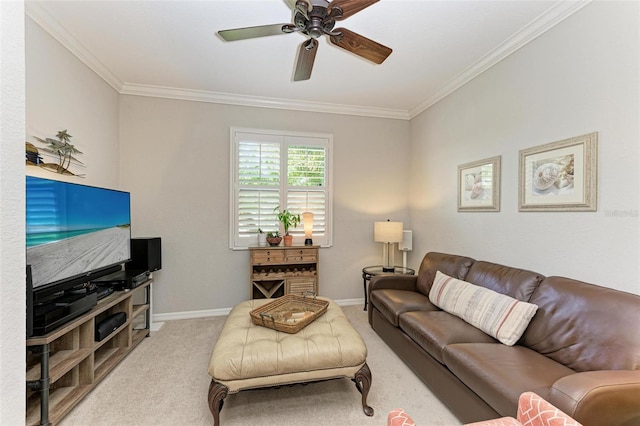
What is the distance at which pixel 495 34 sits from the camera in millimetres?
2416

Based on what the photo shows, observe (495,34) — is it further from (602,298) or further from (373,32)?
(602,298)

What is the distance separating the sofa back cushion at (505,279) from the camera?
2.09 meters

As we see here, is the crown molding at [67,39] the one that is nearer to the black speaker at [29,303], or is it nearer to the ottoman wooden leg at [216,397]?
the black speaker at [29,303]


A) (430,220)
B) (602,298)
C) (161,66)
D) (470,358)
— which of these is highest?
(161,66)

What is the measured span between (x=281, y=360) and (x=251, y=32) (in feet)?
6.96

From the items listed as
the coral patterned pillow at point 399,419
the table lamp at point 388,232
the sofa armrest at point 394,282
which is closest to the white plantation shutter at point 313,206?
the table lamp at point 388,232

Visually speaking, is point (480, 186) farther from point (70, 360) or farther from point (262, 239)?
point (70, 360)

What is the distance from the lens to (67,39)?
2.45 metres

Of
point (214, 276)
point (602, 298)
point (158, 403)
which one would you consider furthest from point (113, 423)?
A: point (602, 298)

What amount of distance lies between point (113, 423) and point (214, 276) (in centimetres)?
196

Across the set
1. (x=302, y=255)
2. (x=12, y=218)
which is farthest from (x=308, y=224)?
(x=12, y=218)

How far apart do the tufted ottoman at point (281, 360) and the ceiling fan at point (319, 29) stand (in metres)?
2.02

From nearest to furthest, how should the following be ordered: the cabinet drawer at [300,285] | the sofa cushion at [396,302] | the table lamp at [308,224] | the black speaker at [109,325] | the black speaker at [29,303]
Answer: the black speaker at [29,303], the black speaker at [109,325], the sofa cushion at [396,302], the cabinet drawer at [300,285], the table lamp at [308,224]

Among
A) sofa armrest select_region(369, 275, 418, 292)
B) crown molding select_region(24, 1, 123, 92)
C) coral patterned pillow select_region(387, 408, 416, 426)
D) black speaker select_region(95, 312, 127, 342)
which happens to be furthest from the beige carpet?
crown molding select_region(24, 1, 123, 92)
